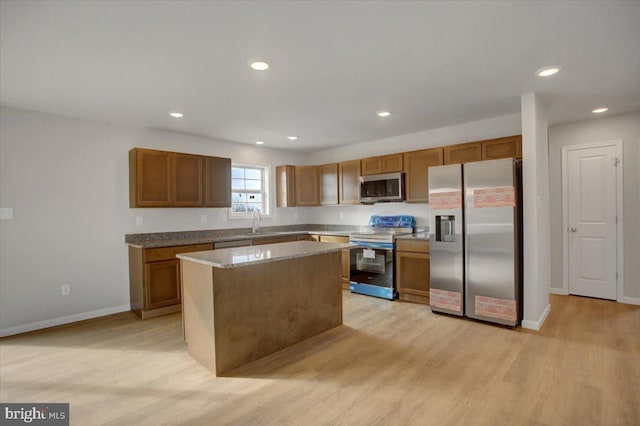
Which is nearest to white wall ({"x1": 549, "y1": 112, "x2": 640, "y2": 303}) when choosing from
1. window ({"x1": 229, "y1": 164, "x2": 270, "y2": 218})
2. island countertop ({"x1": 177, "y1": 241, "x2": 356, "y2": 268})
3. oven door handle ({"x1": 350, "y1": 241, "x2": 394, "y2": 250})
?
oven door handle ({"x1": 350, "y1": 241, "x2": 394, "y2": 250})

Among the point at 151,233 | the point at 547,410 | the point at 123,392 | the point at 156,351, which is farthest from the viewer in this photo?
the point at 151,233

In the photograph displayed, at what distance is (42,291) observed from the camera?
3719mm

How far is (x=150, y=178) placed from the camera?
4.20 meters

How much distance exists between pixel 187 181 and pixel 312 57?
282 centimetres

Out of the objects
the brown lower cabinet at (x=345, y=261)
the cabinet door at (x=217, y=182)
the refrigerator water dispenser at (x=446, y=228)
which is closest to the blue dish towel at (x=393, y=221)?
the brown lower cabinet at (x=345, y=261)

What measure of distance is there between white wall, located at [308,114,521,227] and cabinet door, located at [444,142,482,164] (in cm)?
35

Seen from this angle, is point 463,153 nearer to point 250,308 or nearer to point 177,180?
point 250,308

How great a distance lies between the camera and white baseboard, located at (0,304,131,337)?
351 cm

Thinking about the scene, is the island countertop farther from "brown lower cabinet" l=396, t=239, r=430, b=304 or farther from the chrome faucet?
the chrome faucet

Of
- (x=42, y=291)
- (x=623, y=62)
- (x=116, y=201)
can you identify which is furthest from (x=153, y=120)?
(x=623, y=62)

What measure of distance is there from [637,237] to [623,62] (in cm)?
261

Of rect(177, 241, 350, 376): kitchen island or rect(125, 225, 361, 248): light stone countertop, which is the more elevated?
rect(125, 225, 361, 248): light stone countertop

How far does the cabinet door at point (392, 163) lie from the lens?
490 centimetres

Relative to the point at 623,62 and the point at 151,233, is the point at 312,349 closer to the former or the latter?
the point at 151,233
